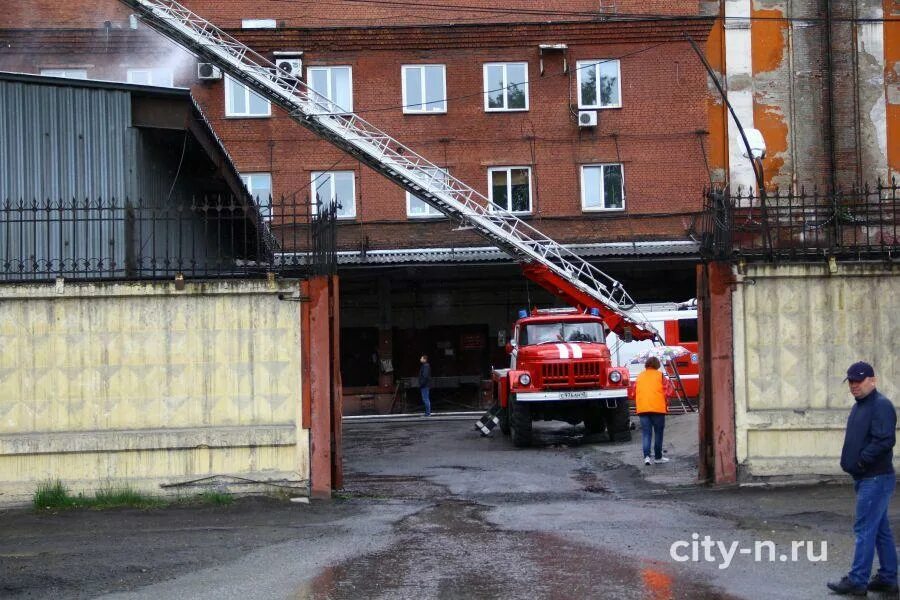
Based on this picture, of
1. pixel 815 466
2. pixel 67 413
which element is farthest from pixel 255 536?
pixel 815 466

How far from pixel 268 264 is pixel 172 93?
451 centimetres

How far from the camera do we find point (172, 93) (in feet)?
54.4

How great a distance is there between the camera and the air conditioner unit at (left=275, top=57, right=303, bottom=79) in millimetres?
33281

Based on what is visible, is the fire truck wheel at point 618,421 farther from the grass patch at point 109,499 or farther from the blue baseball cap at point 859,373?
the blue baseball cap at point 859,373

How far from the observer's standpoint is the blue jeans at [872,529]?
8.24 meters

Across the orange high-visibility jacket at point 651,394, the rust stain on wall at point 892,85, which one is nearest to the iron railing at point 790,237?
the orange high-visibility jacket at point 651,394

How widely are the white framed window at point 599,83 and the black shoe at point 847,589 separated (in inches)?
1087

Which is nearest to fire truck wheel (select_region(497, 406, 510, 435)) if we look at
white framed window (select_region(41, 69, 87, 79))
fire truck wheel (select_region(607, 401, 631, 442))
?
fire truck wheel (select_region(607, 401, 631, 442))

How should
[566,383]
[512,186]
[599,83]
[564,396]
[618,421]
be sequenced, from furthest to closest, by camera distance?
[599,83], [512,186], [618,421], [566,383], [564,396]

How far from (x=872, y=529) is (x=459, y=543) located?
12.7 ft

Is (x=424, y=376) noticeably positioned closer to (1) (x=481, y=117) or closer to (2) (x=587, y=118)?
(1) (x=481, y=117)

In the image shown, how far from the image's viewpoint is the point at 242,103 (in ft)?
113

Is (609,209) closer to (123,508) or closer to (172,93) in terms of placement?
(172,93)

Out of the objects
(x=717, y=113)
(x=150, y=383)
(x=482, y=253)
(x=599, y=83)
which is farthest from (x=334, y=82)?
(x=150, y=383)
